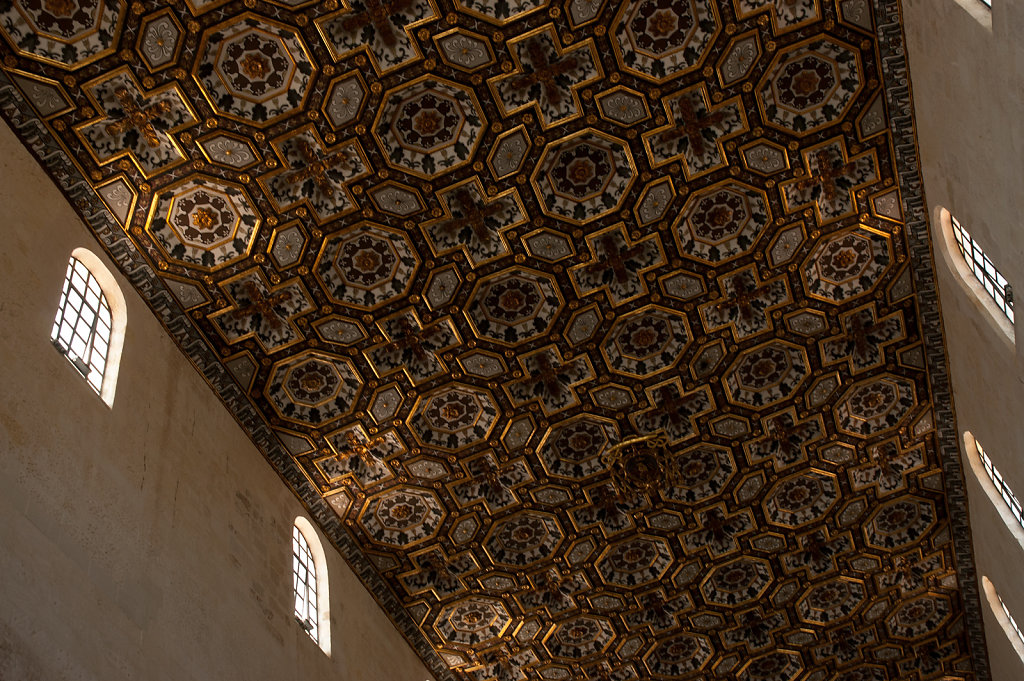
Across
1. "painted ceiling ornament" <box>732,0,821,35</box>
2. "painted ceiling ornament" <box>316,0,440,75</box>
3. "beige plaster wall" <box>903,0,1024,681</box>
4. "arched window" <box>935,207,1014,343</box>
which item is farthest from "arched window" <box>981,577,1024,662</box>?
"painted ceiling ornament" <box>316,0,440,75</box>

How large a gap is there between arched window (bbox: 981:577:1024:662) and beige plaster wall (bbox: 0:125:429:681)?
851 cm

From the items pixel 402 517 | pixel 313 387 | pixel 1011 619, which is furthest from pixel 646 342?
pixel 1011 619

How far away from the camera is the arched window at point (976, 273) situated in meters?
10.4

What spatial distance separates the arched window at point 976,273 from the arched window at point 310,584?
26.6 ft

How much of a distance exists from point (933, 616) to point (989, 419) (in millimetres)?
5746

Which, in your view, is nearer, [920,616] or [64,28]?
[64,28]

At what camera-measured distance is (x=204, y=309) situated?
1171 cm

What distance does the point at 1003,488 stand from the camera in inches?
492

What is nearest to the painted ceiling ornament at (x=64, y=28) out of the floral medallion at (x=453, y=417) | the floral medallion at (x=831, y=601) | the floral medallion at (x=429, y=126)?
the floral medallion at (x=429, y=126)

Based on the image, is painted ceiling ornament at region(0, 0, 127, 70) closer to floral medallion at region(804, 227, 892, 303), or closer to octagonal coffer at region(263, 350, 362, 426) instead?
octagonal coffer at region(263, 350, 362, 426)

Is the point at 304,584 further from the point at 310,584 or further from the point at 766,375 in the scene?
the point at 766,375

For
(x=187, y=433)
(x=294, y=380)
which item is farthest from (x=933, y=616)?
A: (x=187, y=433)

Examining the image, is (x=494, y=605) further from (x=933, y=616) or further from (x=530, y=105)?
(x=530, y=105)

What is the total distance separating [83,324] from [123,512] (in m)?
1.83
